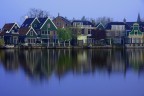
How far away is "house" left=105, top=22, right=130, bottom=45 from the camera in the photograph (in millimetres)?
60406

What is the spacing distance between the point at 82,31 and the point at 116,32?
7.10 m

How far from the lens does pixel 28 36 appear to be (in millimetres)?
50469

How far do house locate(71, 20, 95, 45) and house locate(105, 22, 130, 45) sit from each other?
356cm

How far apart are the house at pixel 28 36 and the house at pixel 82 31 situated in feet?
29.4

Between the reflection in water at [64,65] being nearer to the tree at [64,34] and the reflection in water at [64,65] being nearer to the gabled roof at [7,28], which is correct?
the gabled roof at [7,28]

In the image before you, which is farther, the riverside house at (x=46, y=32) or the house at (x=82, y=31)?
the house at (x=82, y=31)

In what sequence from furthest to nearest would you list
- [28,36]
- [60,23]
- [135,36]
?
[135,36], [60,23], [28,36]

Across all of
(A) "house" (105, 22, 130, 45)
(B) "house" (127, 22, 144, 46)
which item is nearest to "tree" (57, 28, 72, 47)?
(A) "house" (105, 22, 130, 45)

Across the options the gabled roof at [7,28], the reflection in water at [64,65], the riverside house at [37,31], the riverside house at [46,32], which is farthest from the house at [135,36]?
the reflection in water at [64,65]

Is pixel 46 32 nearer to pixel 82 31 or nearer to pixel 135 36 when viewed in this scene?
pixel 82 31

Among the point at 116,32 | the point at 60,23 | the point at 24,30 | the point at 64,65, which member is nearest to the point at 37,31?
the point at 24,30

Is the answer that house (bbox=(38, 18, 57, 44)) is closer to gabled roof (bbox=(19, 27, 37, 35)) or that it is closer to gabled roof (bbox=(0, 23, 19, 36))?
gabled roof (bbox=(19, 27, 37, 35))

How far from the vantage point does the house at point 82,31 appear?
5734 centimetres

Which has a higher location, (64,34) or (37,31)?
(37,31)
